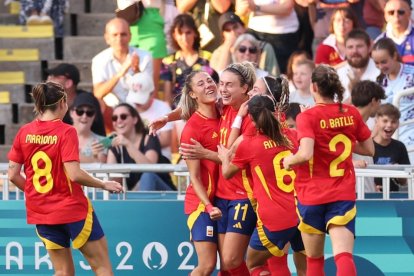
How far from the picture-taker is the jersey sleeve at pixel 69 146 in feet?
34.3

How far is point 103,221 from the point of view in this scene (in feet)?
38.6

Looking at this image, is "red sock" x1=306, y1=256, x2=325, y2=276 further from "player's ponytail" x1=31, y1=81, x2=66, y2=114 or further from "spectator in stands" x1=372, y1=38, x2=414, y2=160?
"spectator in stands" x1=372, y1=38, x2=414, y2=160

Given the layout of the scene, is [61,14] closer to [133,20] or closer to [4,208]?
[133,20]

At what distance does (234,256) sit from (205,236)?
288 millimetres

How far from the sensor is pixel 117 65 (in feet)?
52.4

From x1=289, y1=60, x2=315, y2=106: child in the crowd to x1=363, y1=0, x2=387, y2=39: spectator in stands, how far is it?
159 centimetres

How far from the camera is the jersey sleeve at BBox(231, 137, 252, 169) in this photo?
34.6ft

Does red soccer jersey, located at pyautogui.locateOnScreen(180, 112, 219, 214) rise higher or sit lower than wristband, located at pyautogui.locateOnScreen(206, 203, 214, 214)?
higher

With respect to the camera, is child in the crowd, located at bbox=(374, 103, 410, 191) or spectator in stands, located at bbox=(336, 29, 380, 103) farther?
spectator in stands, located at bbox=(336, 29, 380, 103)

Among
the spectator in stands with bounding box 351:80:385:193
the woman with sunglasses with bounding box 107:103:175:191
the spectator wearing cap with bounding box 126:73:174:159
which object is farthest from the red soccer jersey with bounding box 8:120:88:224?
the spectator wearing cap with bounding box 126:73:174:159

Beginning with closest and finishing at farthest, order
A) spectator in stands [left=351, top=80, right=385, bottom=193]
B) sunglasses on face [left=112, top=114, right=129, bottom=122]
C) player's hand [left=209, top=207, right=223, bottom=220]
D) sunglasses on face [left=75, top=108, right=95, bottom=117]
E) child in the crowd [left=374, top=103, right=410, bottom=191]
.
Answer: player's hand [left=209, top=207, right=223, bottom=220]
spectator in stands [left=351, top=80, right=385, bottom=193]
child in the crowd [left=374, top=103, right=410, bottom=191]
sunglasses on face [left=112, top=114, right=129, bottom=122]
sunglasses on face [left=75, top=108, right=95, bottom=117]

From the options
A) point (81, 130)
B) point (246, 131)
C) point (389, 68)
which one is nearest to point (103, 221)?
point (246, 131)

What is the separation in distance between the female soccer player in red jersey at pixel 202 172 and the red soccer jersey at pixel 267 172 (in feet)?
1.39

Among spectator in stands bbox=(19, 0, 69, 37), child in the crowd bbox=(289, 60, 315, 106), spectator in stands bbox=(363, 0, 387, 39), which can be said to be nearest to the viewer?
child in the crowd bbox=(289, 60, 315, 106)
